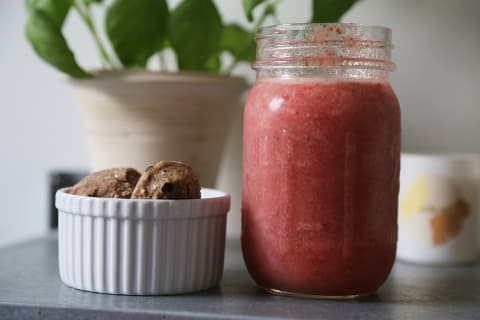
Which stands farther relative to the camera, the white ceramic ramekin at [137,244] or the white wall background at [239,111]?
the white wall background at [239,111]

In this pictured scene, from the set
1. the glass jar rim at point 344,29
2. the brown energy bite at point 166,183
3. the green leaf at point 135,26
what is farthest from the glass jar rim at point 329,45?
the green leaf at point 135,26

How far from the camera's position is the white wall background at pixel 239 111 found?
3.51ft

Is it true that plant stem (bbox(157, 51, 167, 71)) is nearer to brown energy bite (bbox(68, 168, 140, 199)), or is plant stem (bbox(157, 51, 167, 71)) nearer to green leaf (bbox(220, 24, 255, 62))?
green leaf (bbox(220, 24, 255, 62))

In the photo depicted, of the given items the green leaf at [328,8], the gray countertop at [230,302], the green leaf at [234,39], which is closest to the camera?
the gray countertop at [230,302]

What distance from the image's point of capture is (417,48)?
3.56 ft

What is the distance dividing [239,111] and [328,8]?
1.02ft

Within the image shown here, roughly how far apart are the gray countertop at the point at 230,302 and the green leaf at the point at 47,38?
0.89 ft

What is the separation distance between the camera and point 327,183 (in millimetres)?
681

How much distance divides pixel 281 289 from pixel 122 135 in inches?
14.3

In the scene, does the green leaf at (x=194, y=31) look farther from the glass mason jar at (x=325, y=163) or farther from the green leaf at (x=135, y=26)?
the glass mason jar at (x=325, y=163)

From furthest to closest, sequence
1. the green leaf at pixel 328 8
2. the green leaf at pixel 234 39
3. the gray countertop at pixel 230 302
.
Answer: the green leaf at pixel 234 39
the green leaf at pixel 328 8
the gray countertop at pixel 230 302

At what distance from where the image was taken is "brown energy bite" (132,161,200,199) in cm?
70

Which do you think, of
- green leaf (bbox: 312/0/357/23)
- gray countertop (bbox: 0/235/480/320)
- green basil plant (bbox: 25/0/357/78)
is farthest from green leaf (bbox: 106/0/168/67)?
gray countertop (bbox: 0/235/480/320)

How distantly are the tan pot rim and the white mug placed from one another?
31 centimetres
